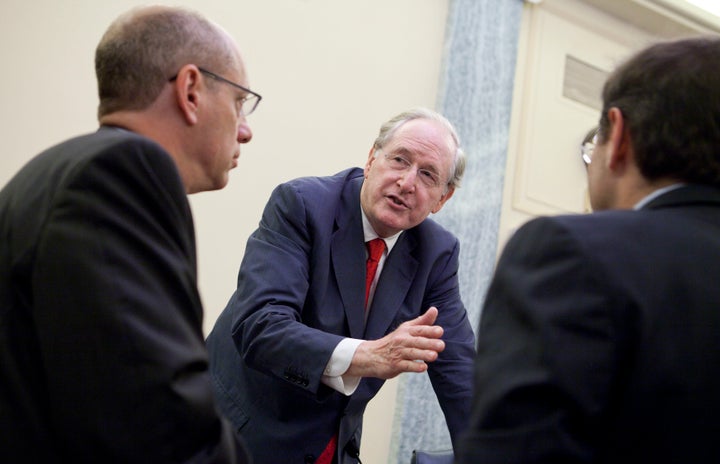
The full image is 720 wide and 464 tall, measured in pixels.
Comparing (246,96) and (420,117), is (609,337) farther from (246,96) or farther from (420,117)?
(420,117)

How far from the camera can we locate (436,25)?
504 centimetres

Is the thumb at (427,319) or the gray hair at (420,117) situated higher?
the gray hair at (420,117)

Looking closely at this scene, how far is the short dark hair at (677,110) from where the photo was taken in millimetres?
1206

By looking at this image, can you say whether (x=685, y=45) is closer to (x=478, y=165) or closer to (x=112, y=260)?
(x=112, y=260)

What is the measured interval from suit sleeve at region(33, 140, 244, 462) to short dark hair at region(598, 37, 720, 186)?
0.70 m

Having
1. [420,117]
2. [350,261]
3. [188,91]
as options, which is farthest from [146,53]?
[420,117]

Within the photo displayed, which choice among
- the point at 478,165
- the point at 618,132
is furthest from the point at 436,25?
the point at 618,132

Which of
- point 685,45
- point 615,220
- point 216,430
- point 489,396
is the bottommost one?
point 216,430

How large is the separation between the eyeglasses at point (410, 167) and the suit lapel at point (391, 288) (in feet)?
0.68

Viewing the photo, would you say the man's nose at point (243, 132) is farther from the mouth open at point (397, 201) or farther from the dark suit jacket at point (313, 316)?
the mouth open at point (397, 201)

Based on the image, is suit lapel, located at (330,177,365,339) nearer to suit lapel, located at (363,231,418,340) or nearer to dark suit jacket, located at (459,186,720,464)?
suit lapel, located at (363,231,418,340)

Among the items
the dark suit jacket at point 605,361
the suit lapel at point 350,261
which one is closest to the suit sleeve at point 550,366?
the dark suit jacket at point 605,361

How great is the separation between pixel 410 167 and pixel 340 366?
0.86 m

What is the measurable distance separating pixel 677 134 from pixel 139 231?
0.77m
